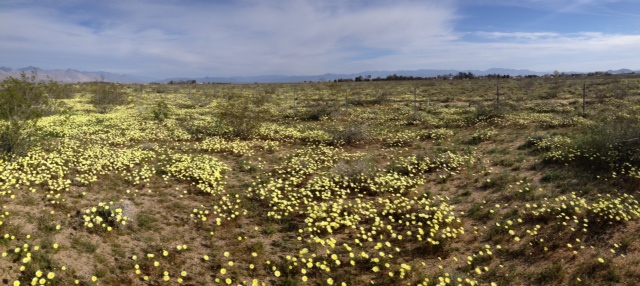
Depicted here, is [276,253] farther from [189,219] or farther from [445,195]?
[445,195]

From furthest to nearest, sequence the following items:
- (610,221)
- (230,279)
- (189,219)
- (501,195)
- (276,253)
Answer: (501,195), (189,219), (610,221), (276,253), (230,279)

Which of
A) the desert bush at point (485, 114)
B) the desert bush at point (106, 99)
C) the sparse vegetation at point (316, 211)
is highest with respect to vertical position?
the desert bush at point (106, 99)

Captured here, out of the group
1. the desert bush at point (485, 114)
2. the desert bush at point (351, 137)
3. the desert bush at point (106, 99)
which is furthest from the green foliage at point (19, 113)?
the desert bush at point (485, 114)

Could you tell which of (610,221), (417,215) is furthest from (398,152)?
(610,221)

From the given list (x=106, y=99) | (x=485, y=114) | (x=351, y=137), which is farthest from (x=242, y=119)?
(x=106, y=99)

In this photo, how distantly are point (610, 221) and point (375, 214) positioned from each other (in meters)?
4.57

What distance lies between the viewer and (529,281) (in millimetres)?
5348

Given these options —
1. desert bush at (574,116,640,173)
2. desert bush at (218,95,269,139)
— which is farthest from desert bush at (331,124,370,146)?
desert bush at (574,116,640,173)

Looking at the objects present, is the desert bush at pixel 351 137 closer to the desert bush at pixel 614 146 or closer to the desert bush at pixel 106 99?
the desert bush at pixel 614 146

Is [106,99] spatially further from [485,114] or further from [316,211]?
[485,114]

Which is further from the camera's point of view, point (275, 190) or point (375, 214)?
point (275, 190)

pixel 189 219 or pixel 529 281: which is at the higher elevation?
pixel 189 219

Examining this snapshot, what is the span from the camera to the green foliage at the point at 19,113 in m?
9.79

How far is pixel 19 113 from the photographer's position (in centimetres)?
1052
